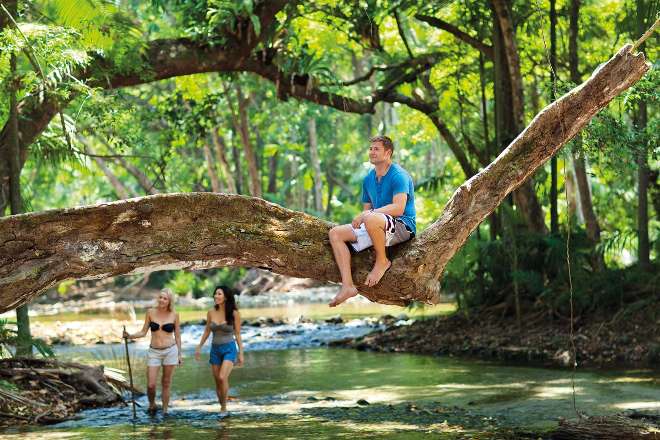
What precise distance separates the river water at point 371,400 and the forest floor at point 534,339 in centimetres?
78

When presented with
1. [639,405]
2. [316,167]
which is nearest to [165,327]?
[639,405]

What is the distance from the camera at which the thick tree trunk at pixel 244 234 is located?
21.9 feet

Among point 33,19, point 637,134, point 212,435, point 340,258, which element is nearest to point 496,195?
point 340,258

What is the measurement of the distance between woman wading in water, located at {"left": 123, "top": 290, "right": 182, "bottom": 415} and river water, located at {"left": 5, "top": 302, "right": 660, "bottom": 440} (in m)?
0.51

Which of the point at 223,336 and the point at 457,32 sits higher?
the point at 457,32

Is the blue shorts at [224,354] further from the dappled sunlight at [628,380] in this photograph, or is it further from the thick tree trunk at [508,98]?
the thick tree trunk at [508,98]

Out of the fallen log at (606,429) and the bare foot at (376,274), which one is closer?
the bare foot at (376,274)

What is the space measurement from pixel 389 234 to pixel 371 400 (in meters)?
6.63

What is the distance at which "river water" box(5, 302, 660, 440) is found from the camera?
11.2 meters

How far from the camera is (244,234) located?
7070mm

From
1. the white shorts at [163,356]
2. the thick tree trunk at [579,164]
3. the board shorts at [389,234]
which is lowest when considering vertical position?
the white shorts at [163,356]

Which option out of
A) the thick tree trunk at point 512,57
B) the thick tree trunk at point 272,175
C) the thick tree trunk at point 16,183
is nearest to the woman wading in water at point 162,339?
the thick tree trunk at point 16,183

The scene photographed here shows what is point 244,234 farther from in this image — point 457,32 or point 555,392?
point 457,32

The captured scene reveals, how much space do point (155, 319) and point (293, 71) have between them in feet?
21.8
